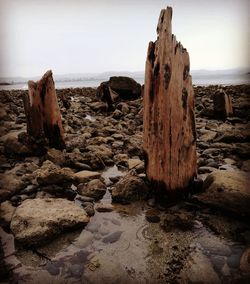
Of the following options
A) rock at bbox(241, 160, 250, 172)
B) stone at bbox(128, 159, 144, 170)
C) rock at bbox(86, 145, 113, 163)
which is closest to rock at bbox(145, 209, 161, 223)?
stone at bbox(128, 159, 144, 170)

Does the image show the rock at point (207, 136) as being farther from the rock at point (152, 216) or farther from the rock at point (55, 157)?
the rock at point (152, 216)

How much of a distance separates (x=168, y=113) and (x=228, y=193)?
3.97 feet

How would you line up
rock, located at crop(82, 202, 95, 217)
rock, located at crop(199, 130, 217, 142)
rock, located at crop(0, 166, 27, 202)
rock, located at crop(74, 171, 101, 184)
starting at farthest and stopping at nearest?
1. rock, located at crop(199, 130, 217, 142)
2. rock, located at crop(74, 171, 101, 184)
3. rock, located at crop(0, 166, 27, 202)
4. rock, located at crop(82, 202, 95, 217)

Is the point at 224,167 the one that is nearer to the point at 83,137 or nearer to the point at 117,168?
the point at 117,168

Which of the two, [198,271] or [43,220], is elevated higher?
[43,220]

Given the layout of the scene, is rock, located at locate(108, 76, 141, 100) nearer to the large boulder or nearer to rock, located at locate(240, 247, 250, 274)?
the large boulder

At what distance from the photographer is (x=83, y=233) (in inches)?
130

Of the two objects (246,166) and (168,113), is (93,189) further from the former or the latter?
(246,166)

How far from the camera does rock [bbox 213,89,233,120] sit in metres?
10.1

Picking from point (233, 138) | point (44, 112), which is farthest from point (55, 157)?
point (233, 138)

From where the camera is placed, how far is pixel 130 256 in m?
2.92

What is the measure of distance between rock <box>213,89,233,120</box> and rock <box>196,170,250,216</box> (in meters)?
6.63

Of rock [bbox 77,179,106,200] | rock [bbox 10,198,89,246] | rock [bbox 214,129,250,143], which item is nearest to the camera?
rock [bbox 10,198,89,246]

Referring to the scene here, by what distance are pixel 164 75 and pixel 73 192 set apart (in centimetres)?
206
